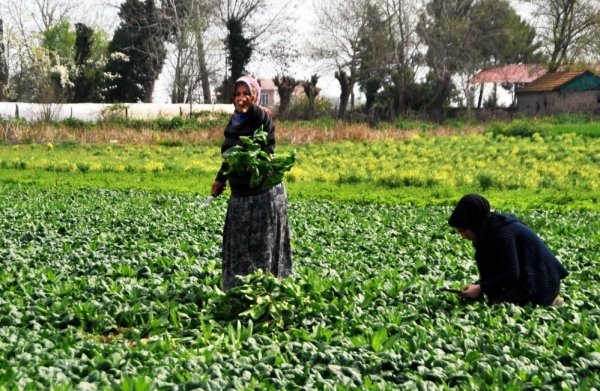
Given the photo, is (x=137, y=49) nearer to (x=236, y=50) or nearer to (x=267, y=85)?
(x=236, y=50)

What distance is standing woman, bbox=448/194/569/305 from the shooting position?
311 inches

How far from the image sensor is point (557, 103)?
204 feet

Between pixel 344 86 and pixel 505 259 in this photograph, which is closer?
pixel 505 259

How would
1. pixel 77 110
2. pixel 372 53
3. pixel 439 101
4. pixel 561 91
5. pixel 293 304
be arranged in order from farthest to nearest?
pixel 561 91 → pixel 372 53 → pixel 439 101 → pixel 77 110 → pixel 293 304

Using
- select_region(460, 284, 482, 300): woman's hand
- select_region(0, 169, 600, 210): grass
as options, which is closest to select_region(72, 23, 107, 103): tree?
select_region(0, 169, 600, 210): grass

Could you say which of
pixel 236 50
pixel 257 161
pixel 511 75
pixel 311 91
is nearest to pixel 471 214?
pixel 257 161

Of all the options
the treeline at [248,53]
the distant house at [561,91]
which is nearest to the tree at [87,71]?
the treeline at [248,53]

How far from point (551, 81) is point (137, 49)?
31.1 metres

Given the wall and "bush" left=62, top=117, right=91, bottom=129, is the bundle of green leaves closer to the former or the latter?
"bush" left=62, top=117, right=91, bottom=129

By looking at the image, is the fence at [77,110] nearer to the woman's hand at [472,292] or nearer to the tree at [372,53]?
the tree at [372,53]

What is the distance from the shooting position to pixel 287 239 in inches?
355

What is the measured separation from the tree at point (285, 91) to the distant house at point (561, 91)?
56.3ft

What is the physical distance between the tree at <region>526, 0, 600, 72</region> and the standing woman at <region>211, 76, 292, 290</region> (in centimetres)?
6288

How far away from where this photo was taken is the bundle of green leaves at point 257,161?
27.8ft
